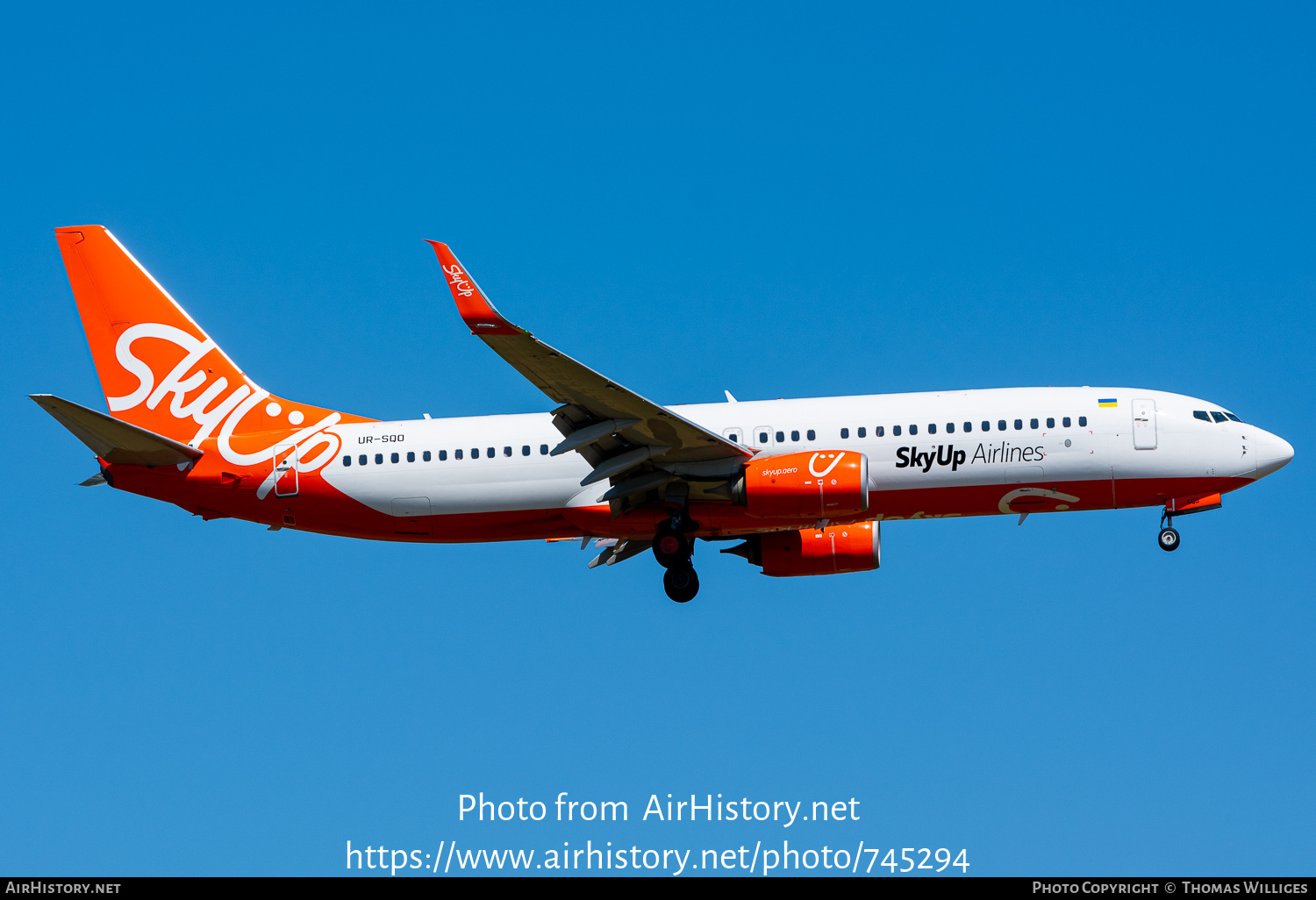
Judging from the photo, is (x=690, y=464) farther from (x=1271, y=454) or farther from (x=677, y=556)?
(x=1271, y=454)

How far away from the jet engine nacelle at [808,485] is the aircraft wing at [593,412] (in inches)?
40.0

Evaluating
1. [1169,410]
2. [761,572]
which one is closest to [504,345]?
[761,572]

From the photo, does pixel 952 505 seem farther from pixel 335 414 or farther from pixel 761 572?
pixel 335 414

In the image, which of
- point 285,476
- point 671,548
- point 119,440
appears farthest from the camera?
point 285,476

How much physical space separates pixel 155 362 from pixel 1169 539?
27059 millimetres

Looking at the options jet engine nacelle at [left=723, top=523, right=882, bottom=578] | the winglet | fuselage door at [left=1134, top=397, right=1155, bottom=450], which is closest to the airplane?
fuselage door at [left=1134, top=397, right=1155, bottom=450]

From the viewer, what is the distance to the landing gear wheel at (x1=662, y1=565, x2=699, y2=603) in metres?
37.8

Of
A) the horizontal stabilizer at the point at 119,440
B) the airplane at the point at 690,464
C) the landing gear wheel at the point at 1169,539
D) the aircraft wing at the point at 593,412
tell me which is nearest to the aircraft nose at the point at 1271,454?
the airplane at the point at 690,464

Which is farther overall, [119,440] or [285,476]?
[285,476]

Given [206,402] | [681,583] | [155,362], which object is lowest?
[681,583]

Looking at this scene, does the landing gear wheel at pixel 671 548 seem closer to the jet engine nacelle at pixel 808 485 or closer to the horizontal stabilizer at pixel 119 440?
the jet engine nacelle at pixel 808 485

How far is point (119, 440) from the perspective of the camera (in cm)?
3656

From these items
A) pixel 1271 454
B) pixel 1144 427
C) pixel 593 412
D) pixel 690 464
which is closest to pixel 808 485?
pixel 690 464
